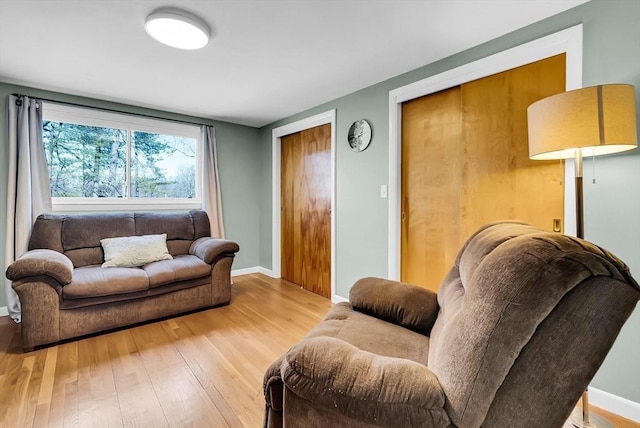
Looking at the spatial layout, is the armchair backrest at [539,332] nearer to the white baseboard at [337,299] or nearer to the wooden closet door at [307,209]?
the white baseboard at [337,299]

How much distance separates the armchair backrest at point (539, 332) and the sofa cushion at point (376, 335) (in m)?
0.46

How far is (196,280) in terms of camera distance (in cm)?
299

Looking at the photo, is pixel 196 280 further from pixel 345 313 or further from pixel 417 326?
pixel 417 326

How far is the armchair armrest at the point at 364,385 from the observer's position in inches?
30.3

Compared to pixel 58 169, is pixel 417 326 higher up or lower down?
lower down

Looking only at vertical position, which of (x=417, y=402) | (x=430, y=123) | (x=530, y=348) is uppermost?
(x=430, y=123)

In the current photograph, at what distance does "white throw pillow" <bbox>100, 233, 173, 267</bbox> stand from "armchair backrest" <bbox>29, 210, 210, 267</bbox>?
0.40 feet

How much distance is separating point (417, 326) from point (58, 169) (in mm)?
3822

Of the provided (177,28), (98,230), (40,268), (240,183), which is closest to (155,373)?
(40,268)

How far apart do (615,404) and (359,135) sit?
8.54ft

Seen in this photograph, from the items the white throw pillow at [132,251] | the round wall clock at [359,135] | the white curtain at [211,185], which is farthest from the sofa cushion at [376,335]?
the white curtain at [211,185]

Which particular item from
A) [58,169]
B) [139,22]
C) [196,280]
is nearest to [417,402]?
[139,22]

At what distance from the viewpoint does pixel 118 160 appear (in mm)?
3500

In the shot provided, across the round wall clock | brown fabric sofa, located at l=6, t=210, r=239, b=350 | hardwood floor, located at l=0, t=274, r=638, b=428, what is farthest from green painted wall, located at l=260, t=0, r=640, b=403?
brown fabric sofa, located at l=6, t=210, r=239, b=350
